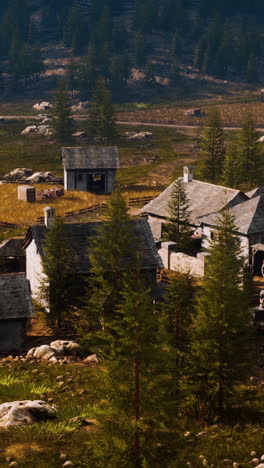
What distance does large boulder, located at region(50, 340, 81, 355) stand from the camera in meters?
33.9

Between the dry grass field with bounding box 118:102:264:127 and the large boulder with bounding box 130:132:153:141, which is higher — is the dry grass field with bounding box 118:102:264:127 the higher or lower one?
the higher one

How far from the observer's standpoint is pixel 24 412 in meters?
23.4

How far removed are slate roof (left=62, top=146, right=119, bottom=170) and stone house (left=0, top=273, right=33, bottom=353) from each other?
45.3m

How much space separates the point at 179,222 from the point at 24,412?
32.4 meters

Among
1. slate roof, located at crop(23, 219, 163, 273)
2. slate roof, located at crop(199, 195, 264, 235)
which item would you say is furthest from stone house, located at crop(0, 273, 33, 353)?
slate roof, located at crop(199, 195, 264, 235)

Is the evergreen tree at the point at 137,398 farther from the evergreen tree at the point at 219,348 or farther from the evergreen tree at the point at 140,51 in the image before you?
the evergreen tree at the point at 140,51

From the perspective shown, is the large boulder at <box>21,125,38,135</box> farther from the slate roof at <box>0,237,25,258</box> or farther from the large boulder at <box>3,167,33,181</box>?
the slate roof at <box>0,237,25,258</box>

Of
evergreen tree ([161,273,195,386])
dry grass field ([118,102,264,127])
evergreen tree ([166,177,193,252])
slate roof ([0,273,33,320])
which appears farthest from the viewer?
dry grass field ([118,102,264,127])

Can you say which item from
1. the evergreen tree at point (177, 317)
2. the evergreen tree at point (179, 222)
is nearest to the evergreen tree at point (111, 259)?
the evergreen tree at point (177, 317)

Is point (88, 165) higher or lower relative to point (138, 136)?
lower

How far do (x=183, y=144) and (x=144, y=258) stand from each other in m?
76.1

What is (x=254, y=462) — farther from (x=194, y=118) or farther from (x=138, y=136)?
(x=194, y=118)

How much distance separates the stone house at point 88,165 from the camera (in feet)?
262

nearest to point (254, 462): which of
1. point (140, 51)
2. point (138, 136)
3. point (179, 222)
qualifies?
point (179, 222)
